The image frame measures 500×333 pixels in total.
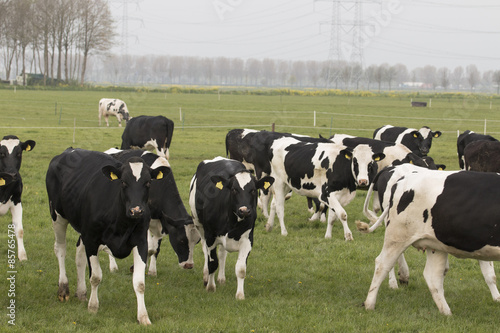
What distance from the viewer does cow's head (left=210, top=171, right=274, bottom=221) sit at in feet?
25.1

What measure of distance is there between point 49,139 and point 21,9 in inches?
2727

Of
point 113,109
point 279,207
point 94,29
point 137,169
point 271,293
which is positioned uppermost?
point 94,29

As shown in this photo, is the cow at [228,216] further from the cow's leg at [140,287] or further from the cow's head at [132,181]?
the cow's leg at [140,287]

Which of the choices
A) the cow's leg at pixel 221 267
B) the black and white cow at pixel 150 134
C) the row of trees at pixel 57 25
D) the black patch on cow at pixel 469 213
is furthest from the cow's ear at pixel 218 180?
the row of trees at pixel 57 25

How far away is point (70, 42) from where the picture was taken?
8856 centimetres

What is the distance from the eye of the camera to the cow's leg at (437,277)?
7.17 meters

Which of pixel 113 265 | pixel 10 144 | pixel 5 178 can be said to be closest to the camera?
pixel 5 178

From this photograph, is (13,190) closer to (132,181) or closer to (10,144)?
(10,144)

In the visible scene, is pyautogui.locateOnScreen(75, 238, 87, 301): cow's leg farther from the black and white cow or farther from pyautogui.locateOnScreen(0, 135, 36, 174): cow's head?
the black and white cow

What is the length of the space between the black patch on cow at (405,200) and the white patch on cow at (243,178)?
2.01m

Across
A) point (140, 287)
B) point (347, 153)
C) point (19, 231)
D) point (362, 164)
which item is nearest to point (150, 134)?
point (347, 153)

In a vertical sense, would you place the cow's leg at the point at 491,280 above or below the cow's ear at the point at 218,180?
below

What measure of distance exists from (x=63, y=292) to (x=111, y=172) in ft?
6.21

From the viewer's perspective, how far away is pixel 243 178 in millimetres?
7945
